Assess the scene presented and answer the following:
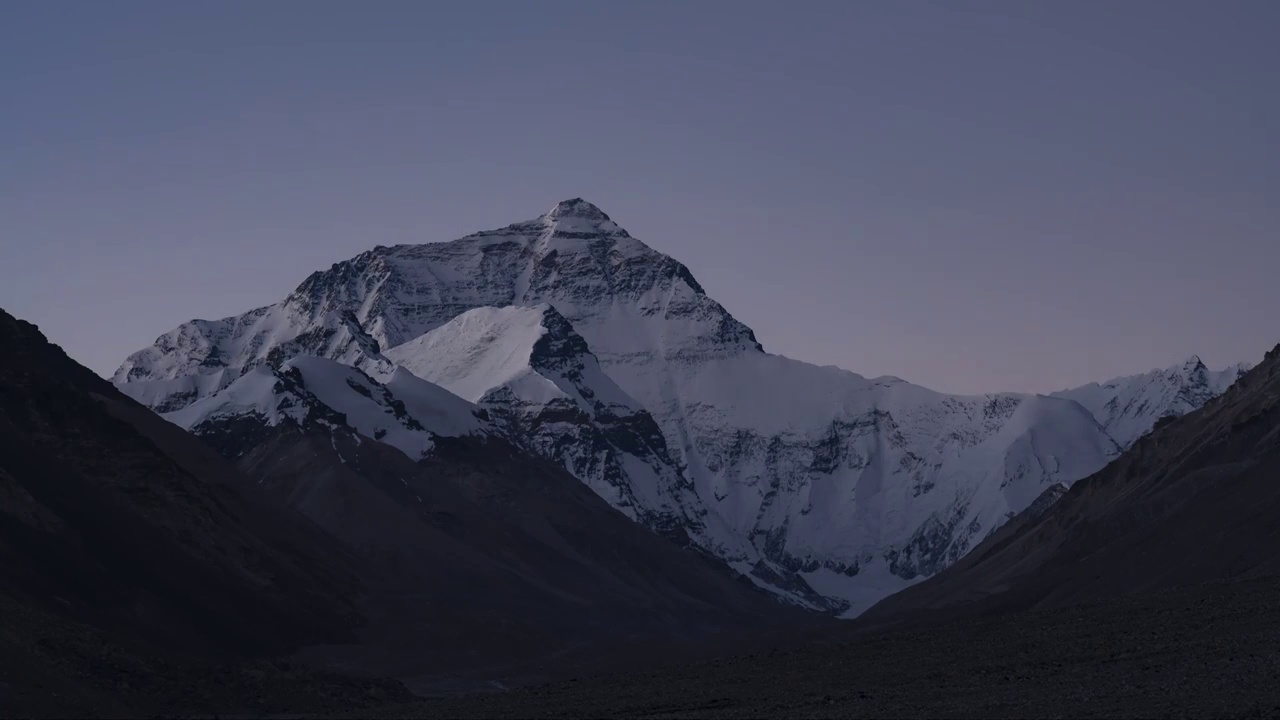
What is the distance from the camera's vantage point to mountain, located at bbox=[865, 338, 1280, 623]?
138 metres

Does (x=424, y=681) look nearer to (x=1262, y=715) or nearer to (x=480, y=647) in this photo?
(x=480, y=647)

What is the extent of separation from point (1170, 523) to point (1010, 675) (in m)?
71.5

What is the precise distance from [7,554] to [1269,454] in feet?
300

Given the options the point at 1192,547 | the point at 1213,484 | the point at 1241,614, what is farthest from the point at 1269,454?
the point at 1241,614

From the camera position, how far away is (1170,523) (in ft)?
507

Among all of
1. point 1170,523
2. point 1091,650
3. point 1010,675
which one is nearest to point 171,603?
point 1170,523

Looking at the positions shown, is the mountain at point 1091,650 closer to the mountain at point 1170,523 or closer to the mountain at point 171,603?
the mountain at point 1170,523

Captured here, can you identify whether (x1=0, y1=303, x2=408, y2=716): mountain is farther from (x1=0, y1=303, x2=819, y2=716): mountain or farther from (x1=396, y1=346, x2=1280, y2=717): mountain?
(x1=396, y1=346, x2=1280, y2=717): mountain

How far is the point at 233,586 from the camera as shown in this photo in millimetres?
161375

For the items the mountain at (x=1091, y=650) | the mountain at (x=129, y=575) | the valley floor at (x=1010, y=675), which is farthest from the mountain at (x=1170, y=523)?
the mountain at (x=129, y=575)

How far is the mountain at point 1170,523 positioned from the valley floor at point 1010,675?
25764 millimetres

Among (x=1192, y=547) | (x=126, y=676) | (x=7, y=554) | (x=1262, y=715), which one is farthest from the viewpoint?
(x=1192, y=547)

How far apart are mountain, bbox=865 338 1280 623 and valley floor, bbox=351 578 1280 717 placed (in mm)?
25764

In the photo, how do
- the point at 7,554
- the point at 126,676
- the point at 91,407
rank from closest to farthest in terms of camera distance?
1. the point at 126,676
2. the point at 7,554
3. the point at 91,407
